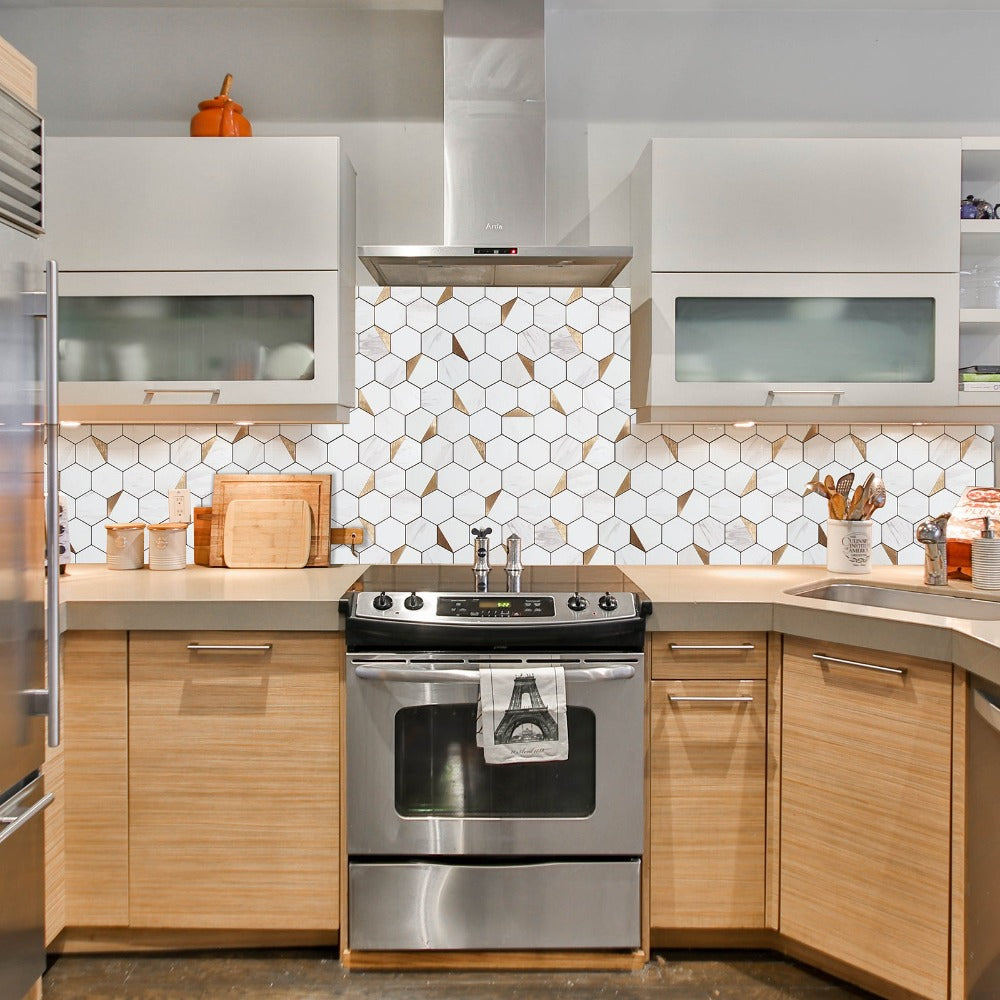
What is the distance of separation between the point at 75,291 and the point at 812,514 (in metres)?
2.39

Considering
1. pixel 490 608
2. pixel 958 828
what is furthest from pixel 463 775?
pixel 958 828

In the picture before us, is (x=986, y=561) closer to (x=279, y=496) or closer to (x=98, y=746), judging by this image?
(x=279, y=496)

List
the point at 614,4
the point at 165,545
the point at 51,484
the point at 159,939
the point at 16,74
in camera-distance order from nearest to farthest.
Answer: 1. the point at 51,484
2. the point at 16,74
3. the point at 159,939
4. the point at 165,545
5. the point at 614,4

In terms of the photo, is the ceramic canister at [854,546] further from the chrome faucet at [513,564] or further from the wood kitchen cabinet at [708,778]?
the chrome faucet at [513,564]

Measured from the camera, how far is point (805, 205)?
7.99ft

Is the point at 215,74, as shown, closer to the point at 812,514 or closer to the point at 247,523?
the point at 247,523

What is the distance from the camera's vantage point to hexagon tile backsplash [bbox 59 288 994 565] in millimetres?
2822

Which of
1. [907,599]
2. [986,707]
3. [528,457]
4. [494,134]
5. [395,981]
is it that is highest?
[494,134]

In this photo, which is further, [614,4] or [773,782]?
[614,4]

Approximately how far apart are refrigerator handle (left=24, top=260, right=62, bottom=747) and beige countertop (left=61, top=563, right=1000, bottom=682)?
440 millimetres

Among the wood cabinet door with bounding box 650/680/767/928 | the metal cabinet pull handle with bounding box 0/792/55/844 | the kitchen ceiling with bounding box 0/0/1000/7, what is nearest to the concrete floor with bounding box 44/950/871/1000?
the wood cabinet door with bounding box 650/680/767/928

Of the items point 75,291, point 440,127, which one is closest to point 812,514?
point 440,127

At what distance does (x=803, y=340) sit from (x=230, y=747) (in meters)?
1.93

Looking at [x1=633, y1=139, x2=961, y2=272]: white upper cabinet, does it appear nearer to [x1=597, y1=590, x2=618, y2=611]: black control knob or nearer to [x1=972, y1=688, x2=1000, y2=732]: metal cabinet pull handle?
[x1=597, y1=590, x2=618, y2=611]: black control knob
